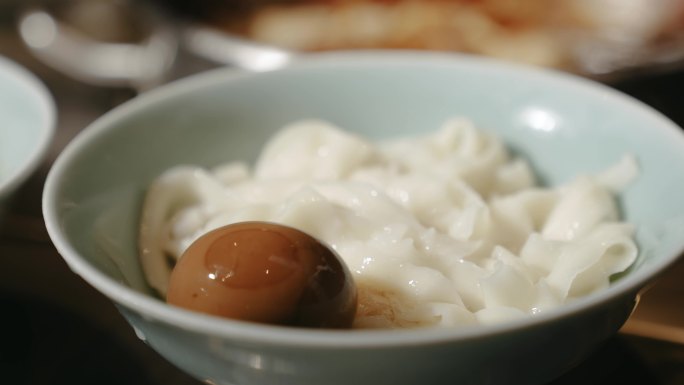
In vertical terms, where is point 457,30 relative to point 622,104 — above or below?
below

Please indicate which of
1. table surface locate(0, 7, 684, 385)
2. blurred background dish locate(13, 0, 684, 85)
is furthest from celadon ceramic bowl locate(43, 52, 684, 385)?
blurred background dish locate(13, 0, 684, 85)

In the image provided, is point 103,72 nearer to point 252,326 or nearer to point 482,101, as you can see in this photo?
point 482,101

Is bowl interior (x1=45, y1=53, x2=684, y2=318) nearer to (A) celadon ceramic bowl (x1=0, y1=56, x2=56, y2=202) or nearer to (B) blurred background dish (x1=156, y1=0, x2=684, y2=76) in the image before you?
(A) celadon ceramic bowl (x1=0, y1=56, x2=56, y2=202)

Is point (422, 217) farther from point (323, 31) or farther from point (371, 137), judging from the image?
point (323, 31)

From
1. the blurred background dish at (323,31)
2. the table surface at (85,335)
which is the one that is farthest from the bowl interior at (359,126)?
the blurred background dish at (323,31)

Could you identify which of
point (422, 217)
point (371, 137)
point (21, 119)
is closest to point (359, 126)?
point (371, 137)

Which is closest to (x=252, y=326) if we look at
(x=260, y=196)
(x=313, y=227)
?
(x=313, y=227)

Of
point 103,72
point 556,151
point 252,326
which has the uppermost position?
point 252,326
